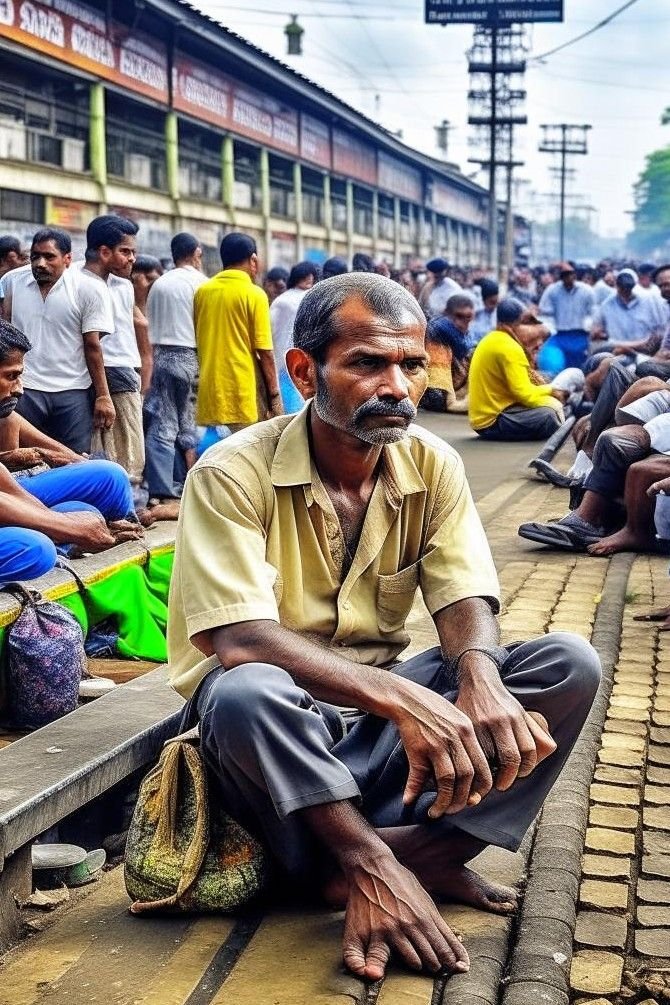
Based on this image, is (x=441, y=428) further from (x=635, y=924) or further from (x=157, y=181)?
(x=635, y=924)

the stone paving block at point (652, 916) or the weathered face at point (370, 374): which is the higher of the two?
the weathered face at point (370, 374)

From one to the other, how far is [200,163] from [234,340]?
16048 millimetres

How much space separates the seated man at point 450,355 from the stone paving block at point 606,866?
11724 mm

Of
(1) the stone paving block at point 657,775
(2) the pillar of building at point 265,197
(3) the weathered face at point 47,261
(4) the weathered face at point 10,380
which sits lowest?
(1) the stone paving block at point 657,775

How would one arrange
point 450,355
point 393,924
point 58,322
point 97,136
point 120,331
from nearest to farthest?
point 393,924
point 58,322
point 120,331
point 450,355
point 97,136

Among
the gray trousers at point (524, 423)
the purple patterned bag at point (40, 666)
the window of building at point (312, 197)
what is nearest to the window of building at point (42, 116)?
the gray trousers at point (524, 423)

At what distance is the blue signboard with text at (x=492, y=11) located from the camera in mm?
44031

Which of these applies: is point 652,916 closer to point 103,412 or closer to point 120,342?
point 103,412

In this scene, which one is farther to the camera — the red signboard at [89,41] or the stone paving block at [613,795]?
the red signboard at [89,41]

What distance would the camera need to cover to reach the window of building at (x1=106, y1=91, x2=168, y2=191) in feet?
65.7

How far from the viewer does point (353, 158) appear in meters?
35.2

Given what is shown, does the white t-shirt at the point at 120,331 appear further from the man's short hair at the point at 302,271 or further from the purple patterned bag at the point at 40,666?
the purple patterned bag at the point at 40,666

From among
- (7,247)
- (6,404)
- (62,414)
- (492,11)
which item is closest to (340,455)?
(6,404)

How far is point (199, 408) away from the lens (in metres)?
9.57
